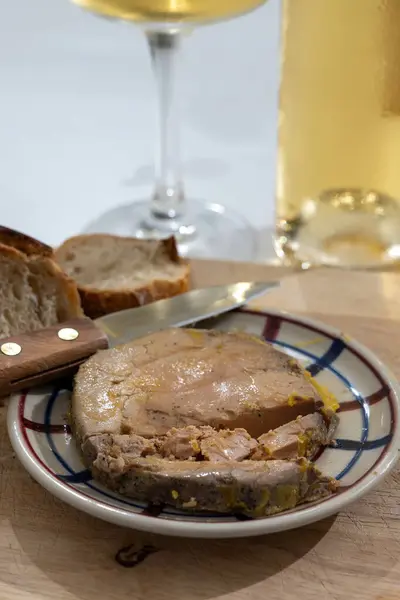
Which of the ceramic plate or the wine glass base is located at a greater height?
the ceramic plate

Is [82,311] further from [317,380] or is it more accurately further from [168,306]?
[317,380]

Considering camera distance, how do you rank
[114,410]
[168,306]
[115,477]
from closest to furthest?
[115,477]
[114,410]
[168,306]

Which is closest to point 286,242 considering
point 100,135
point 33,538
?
point 100,135

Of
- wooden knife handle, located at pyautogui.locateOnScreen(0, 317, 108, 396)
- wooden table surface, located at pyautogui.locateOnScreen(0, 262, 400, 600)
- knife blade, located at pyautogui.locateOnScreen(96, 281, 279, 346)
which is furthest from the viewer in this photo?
knife blade, located at pyautogui.locateOnScreen(96, 281, 279, 346)

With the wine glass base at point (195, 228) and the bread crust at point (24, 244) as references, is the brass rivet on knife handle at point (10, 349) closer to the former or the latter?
the bread crust at point (24, 244)

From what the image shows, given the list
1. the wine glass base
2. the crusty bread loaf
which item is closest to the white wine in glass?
the wine glass base

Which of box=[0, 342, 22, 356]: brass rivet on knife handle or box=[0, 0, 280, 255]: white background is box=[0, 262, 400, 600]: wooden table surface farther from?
box=[0, 0, 280, 255]: white background

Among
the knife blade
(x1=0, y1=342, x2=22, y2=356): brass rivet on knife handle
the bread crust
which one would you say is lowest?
the knife blade

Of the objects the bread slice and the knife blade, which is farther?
the bread slice

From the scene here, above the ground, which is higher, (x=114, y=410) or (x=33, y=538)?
(x=114, y=410)
